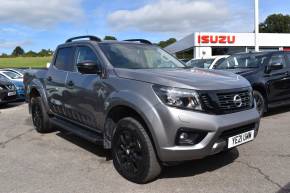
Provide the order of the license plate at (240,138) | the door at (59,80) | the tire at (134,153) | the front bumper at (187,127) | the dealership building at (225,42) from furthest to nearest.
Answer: the dealership building at (225,42) < the door at (59,80) < the license plate at (240,138) < the tire at (134,153) < the front bumper at (187,127)

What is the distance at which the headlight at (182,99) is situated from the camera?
440 centimetres

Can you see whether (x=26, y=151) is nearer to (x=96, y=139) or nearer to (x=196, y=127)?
(x=96, y=139)

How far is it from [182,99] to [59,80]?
120 inches

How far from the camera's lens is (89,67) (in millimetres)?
5355

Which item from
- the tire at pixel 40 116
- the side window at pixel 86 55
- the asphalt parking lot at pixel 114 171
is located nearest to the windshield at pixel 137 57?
the side window at pixel 86 55

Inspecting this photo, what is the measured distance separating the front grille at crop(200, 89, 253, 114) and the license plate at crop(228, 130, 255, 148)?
313mm

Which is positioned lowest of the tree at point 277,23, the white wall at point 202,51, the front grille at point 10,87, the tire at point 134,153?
the tire at point 134,153

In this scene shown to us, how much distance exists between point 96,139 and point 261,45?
3615 cm

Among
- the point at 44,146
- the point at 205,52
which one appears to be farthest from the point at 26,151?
the point at 205,52

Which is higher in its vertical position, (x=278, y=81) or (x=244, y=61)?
(x=244, y=61)

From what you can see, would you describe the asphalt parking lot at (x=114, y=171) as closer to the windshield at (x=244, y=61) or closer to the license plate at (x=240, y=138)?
the license plate at (x=240, y=138)

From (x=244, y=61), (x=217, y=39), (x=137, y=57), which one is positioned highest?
(x=217, y=39)

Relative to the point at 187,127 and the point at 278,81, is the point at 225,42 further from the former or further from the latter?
the point at 187,127

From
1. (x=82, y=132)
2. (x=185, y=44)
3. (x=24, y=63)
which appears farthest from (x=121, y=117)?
(x=24, y=63)
